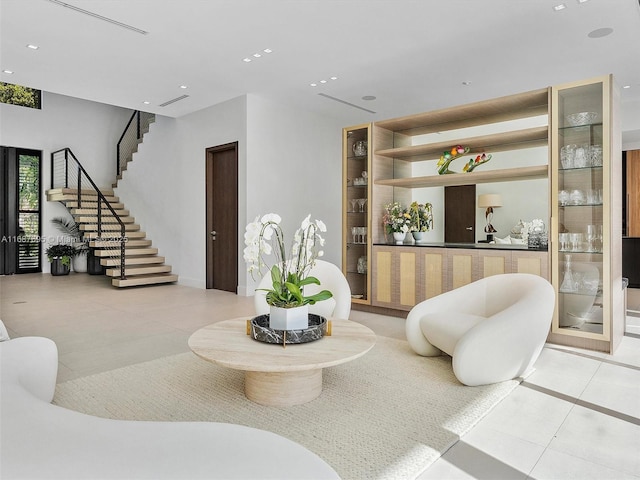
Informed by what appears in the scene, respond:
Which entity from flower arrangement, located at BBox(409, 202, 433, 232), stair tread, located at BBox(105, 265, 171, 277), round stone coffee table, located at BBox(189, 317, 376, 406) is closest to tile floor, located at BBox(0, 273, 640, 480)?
round stone coffee table, located at BBox(189, 317, 376, 406)

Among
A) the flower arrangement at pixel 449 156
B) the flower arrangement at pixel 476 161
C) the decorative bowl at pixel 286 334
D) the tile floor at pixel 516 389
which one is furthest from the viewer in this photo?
the flower arrangement at pixel 449 156

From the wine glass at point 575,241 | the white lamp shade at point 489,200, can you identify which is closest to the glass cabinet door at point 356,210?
the white lamp shade at point 489,200

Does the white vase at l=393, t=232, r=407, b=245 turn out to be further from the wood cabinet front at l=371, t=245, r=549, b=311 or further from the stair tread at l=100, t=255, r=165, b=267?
the stair tread at l=100, t=255, r=165, b=267

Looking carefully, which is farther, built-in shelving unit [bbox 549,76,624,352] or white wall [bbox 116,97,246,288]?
white wall [bbox 116,97,246,288]

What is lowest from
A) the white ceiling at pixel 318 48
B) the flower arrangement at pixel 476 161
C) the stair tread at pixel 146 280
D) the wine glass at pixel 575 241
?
the stair tread at pixel 146 280

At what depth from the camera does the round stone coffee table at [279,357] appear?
7.47 ft

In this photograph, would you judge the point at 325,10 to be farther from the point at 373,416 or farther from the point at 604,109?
the point at 373,416

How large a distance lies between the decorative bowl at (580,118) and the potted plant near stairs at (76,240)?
384 inches

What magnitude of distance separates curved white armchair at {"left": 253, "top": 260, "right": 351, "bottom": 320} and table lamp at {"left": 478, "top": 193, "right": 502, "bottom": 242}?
2.22 m

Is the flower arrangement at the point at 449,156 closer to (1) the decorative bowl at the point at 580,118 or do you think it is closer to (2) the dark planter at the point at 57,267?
(1) the decorative bowl at the point at 580,118

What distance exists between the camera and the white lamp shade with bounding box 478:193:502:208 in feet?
16.7

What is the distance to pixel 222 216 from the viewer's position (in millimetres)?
7289

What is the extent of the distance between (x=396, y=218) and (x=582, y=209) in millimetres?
2044

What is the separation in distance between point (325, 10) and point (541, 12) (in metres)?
2.12
